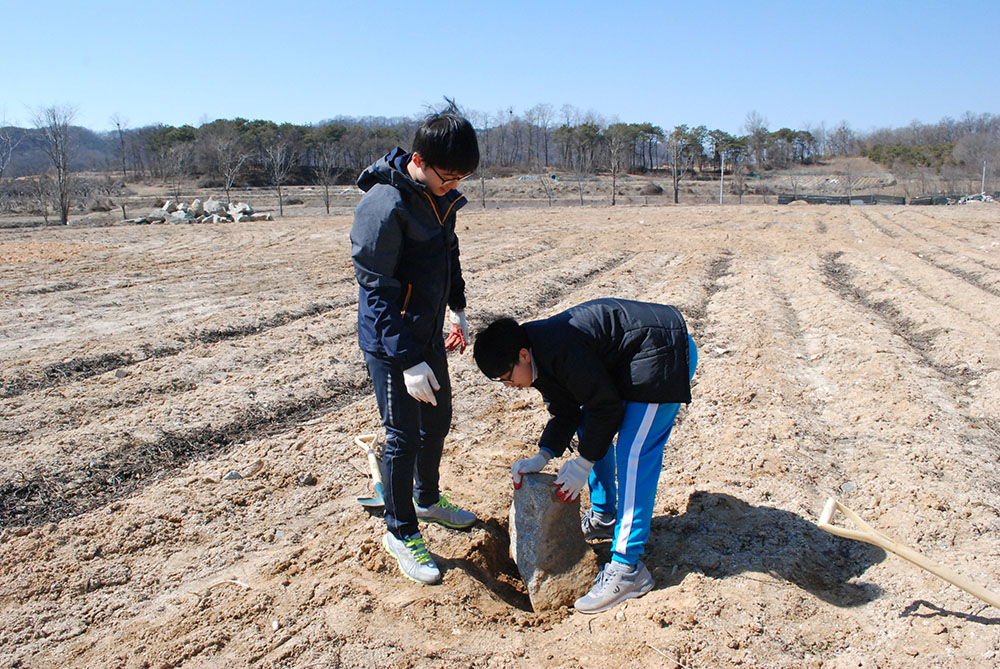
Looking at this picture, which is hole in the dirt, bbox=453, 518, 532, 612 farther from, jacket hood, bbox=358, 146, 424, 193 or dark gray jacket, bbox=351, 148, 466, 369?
jacket hood, bbox=358, 146, 424, 193

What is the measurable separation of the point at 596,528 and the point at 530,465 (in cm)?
60

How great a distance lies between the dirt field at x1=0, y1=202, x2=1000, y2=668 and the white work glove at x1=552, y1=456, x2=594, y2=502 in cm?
51

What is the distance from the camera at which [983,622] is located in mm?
2535

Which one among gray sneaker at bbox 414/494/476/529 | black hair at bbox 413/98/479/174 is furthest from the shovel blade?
black hair at bbox 413/98/479/174

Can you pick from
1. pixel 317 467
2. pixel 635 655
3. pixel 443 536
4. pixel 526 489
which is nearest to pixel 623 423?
pixel 526 489

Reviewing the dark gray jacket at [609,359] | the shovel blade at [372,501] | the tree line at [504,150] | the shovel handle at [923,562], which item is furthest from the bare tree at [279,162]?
the shovel handle at [923,562]

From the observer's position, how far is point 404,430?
279 centimetres

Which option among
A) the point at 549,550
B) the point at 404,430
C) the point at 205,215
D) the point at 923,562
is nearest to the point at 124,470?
the point at 404,430

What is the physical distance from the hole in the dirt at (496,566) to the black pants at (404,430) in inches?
14.4

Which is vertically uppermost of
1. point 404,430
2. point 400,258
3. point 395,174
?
point 395,174

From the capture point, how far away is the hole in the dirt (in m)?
3.07

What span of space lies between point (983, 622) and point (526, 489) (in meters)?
1.79

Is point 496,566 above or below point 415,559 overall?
below

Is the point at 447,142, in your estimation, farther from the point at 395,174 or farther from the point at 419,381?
the point at 419,381
